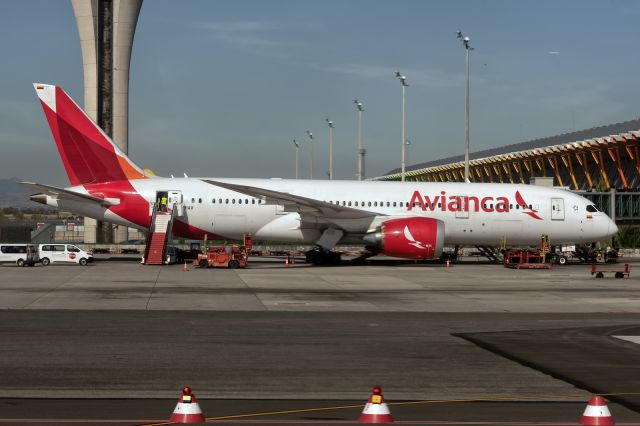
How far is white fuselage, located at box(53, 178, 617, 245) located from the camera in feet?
149

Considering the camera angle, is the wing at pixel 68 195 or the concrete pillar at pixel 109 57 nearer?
the wing at pixel 68 195

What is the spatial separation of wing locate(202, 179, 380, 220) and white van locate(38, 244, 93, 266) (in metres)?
8.23

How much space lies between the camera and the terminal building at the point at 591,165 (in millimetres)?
65688

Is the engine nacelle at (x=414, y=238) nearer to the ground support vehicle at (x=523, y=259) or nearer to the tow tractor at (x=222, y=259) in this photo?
the ground support vehicle at (x=523, y=259)

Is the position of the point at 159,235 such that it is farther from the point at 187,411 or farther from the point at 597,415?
the point at 597,415

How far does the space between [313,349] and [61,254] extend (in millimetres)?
32464

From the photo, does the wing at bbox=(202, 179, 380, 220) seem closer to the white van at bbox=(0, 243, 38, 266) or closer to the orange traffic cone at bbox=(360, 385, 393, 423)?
the white van at bbox=(0, 243, 38, 266)

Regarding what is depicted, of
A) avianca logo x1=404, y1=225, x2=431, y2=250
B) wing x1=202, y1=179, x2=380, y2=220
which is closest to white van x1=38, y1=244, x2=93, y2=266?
wing x1=202, y1=179, x2=380, y2=220

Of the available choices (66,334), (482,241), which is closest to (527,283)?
(482,241)

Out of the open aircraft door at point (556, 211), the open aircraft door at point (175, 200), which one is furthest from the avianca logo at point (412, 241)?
the open aircraft door at point (175, 200)

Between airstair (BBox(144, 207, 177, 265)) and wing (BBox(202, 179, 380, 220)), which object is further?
airstair (BBox(144, 207, 177, 265))

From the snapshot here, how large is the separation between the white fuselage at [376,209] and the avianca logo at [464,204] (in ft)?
0.16

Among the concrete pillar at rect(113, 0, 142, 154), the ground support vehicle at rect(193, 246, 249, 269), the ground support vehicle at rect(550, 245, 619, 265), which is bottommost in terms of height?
the ground support vehicle at rect(193, 246, 249, 269)

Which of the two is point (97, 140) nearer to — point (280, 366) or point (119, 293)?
point (119, 293)
